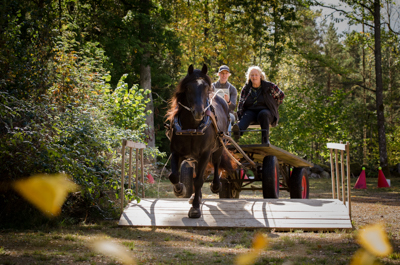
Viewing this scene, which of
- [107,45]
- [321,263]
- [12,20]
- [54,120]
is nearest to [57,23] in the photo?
[12,20]

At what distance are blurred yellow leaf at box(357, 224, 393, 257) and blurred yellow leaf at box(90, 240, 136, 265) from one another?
2436mm

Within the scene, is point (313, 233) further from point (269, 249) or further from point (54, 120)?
point (54, 120)

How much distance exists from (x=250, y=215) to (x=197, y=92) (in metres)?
1.93

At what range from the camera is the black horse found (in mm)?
5527

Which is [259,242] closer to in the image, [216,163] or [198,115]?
[198,115]

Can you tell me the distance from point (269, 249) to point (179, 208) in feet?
6.92

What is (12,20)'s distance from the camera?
6855mm

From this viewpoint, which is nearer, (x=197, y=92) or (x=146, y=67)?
(x=197, y=92)

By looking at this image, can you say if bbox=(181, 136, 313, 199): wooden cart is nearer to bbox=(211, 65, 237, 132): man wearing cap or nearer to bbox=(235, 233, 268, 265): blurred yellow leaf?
bbox=(211, 65, 237, 132): man wearing cap

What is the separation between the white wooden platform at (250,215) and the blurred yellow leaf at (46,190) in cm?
98

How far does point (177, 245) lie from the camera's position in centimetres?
471

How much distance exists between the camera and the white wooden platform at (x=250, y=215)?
18.2 feet

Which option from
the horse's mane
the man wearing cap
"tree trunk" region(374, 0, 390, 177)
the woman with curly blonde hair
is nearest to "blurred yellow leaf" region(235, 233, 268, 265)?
the horse's mane

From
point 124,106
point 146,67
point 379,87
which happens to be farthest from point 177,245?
point 379,87
